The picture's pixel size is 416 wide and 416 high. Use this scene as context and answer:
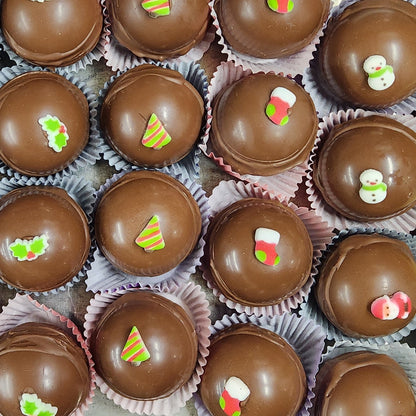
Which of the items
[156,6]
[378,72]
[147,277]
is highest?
[156,6]

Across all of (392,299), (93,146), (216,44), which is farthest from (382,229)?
(93,146)

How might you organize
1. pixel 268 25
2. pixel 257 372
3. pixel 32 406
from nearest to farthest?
1. pixel 32 406
2. pixel 257 372
3. pixel 268 25

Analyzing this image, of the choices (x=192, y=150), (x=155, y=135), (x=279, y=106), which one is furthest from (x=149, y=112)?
(x=279, y=106)

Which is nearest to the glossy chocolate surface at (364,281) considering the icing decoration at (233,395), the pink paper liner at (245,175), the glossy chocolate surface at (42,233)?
the pink paper liner at (245,175)

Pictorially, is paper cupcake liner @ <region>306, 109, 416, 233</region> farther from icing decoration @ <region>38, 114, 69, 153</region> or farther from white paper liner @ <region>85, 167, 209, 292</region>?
icing decoration @ <region>38, 114, 69, 153</region>

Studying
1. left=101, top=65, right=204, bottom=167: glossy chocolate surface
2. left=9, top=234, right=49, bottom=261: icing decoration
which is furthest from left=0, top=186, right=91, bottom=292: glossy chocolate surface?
left=101, top=65, right=204, bottom=167: glossy chocolate surface

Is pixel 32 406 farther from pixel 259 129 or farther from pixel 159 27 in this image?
pixel 159 27
